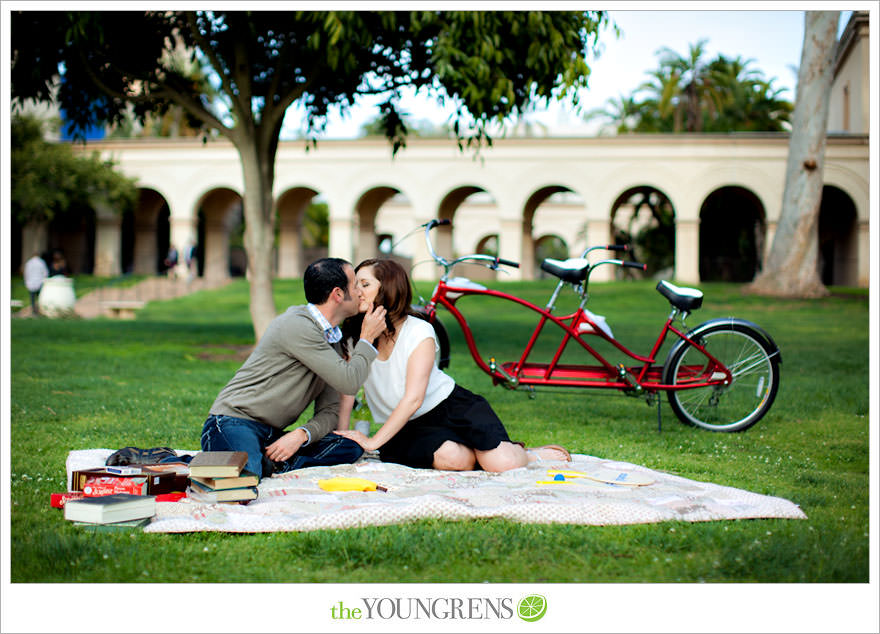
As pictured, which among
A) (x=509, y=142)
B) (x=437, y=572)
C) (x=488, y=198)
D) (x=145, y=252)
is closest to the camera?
(x=437, y=572)

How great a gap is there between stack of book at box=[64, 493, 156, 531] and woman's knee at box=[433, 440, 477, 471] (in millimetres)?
1624

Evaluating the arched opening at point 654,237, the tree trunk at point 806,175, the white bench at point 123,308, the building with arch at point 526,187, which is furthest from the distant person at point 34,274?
the arched opening at point 654,237

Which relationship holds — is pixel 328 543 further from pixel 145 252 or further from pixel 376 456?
pixel 145 252

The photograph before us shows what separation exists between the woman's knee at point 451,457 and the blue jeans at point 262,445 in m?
0.47

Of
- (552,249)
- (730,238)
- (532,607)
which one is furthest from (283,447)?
(552,249)

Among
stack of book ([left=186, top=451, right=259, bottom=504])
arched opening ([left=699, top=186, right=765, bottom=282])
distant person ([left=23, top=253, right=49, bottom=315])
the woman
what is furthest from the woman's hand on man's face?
arched opening ([left=699, top=186, right=765, bottom=282])

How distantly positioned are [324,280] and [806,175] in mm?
18010

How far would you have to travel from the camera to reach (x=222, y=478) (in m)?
3.73

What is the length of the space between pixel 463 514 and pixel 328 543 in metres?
0.67

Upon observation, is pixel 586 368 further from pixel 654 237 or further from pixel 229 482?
pixel 654 237

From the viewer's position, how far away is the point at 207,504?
372cm

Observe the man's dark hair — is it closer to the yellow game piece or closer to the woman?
the woman

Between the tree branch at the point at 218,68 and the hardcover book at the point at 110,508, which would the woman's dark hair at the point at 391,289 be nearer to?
the hardcover book at the point at 110,508

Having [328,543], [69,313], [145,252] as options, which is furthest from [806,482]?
[145,252]
